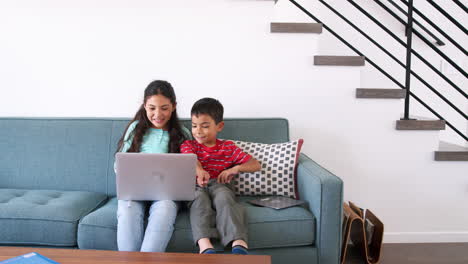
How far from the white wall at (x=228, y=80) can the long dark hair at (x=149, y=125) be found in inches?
16.9

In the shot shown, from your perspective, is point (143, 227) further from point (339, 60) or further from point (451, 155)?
point (451, 155)

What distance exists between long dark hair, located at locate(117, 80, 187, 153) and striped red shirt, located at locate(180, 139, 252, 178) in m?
0.07

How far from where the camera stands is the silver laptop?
4.97 feet

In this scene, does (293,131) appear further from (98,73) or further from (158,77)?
(98,73)

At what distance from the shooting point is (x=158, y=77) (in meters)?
2.51

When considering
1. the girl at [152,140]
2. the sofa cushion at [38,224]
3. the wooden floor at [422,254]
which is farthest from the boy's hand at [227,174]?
the wooden floor at [422,254]

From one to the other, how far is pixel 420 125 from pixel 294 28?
3.17 feet

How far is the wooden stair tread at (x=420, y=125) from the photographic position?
8.04ft

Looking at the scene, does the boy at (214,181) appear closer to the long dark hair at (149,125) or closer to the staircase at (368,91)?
the long dark hair at (149,125)

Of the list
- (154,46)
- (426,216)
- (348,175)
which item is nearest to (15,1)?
(154,46)

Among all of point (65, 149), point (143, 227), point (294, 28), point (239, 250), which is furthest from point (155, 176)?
point (294, 28)

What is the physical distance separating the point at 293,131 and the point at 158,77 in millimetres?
904

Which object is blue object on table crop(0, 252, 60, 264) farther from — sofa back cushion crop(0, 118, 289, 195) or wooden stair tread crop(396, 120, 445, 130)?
wooden stair tread crop(396, 120, 445, 130)

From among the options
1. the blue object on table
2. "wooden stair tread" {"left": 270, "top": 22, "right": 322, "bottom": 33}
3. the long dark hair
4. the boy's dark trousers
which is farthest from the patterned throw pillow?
the blue object on table
